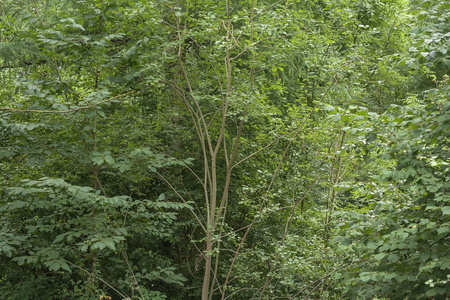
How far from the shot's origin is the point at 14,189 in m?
3.31

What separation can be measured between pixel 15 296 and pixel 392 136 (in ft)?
13.4

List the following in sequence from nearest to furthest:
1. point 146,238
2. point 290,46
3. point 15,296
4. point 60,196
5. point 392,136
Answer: point 392,136 → point 60,196 → point 15,296 → point 290,46 → point 146,238

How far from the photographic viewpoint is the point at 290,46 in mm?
4707

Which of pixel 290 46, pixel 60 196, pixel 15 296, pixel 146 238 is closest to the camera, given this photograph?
pixel 60 196

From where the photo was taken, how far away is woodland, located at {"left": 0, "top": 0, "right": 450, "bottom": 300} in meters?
2.88

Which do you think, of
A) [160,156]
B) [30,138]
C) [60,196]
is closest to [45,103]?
[30,138]

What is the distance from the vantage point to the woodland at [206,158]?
2.88 metres

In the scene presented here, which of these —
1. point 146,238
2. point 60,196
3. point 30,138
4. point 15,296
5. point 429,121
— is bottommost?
point 146,238

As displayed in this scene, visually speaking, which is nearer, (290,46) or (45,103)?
(45,103)

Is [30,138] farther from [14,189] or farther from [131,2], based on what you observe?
[131,2]

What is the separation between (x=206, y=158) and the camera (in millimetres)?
5219

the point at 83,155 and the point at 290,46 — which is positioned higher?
the point at 290,46

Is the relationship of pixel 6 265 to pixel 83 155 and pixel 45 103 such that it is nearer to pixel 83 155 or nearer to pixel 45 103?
pixel 83 155

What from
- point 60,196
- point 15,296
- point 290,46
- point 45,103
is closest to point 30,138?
point 45,103
